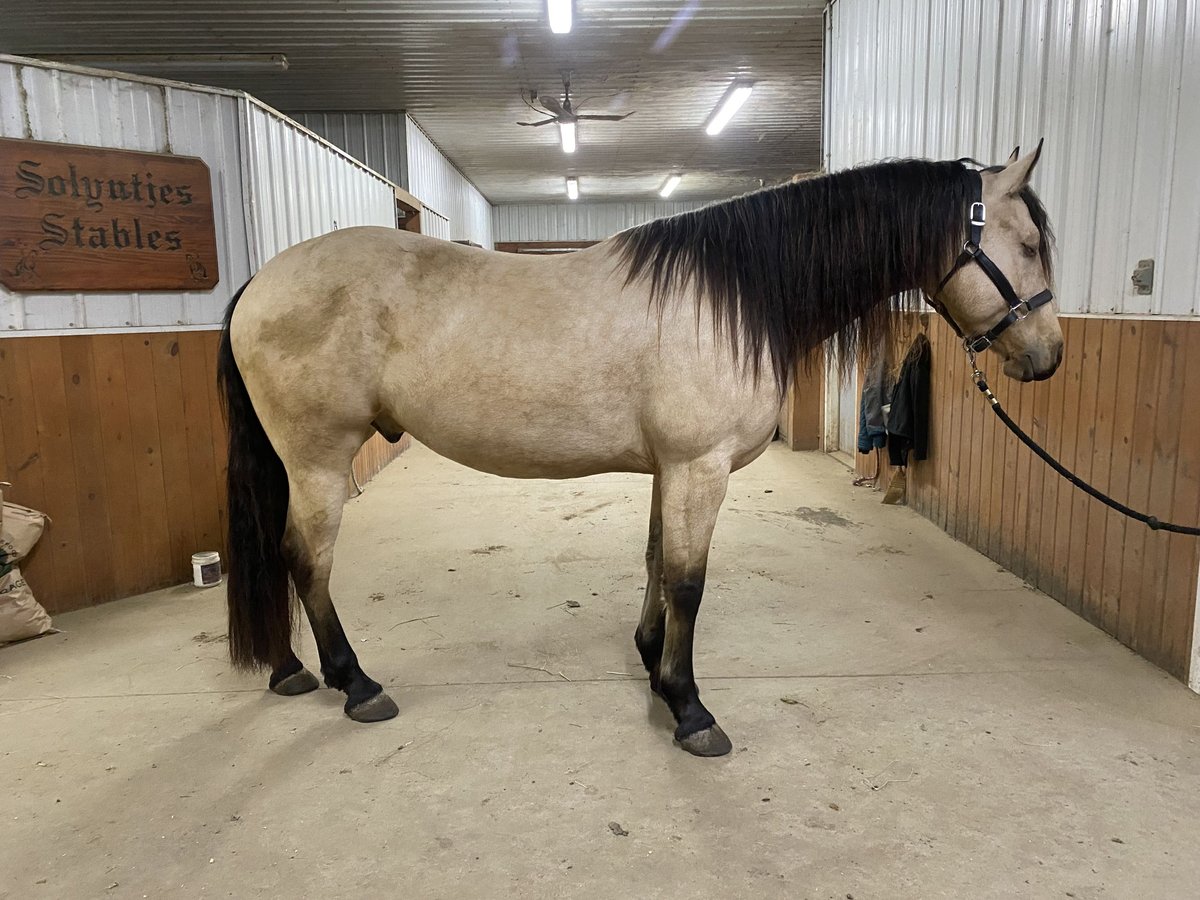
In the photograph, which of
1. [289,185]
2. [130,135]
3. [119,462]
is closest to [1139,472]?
[119,462]

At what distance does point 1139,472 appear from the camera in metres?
2.66

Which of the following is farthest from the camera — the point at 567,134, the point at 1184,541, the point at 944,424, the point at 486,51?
the point at 567,134

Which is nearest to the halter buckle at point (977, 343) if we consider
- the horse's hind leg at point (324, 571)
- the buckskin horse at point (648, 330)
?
the buckskin horse at point (648, 330)

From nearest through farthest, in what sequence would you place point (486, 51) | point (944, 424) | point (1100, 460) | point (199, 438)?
point (1100, 460), point (199, 438), point (944, 424), point (486, 51)

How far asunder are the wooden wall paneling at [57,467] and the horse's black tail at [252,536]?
4.11 ft

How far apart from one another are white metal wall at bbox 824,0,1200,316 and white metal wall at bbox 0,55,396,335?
141 inches

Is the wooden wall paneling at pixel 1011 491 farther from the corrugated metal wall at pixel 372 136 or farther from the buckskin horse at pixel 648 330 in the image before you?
the corrugated metal wall at pixel 372 136

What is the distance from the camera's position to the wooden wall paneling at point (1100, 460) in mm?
2809

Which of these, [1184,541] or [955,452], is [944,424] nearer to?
[955,452]

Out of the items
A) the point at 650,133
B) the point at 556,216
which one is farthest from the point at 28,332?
the point at 556,216

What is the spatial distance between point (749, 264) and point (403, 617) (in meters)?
2.05

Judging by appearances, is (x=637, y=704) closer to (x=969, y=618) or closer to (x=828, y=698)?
(x=828, y=698)

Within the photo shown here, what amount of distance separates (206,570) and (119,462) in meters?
0.62

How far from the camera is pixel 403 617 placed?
315 centimetres
